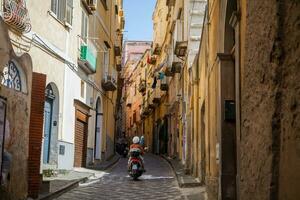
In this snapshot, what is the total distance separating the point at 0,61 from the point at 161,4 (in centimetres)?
3694

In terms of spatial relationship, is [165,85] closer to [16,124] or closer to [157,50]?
[157,50]

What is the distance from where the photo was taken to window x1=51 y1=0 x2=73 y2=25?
16922 millimetres

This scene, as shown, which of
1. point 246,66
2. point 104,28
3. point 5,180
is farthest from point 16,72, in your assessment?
point 104,28

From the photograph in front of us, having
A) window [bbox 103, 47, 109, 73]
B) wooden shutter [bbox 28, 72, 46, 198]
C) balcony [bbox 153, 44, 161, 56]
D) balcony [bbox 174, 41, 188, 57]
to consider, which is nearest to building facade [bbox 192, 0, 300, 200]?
wooden shutter [bbox 28, 72, 46, 198]

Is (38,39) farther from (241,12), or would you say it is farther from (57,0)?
(241,12)

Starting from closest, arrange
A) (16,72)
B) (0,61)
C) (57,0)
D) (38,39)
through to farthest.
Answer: (0,61) → (16,72) → (38,39) → (57,0)

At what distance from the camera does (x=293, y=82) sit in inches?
161

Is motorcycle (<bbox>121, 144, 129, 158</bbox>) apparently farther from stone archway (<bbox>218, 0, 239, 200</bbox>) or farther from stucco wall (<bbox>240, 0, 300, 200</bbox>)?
stucco wall (<bbox>240, 0, 300, 200</bbox>)

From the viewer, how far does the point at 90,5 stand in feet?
73.8

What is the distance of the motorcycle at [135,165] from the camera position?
17562mm

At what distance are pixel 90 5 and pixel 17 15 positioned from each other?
10.2 meters

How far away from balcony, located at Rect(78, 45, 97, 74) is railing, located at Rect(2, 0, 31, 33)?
6.42m

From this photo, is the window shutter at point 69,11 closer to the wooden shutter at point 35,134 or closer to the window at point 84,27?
the window at point 84,27

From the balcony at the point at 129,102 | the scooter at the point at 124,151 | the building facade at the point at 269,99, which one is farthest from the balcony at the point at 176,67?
the balcony at the point at 129,102
